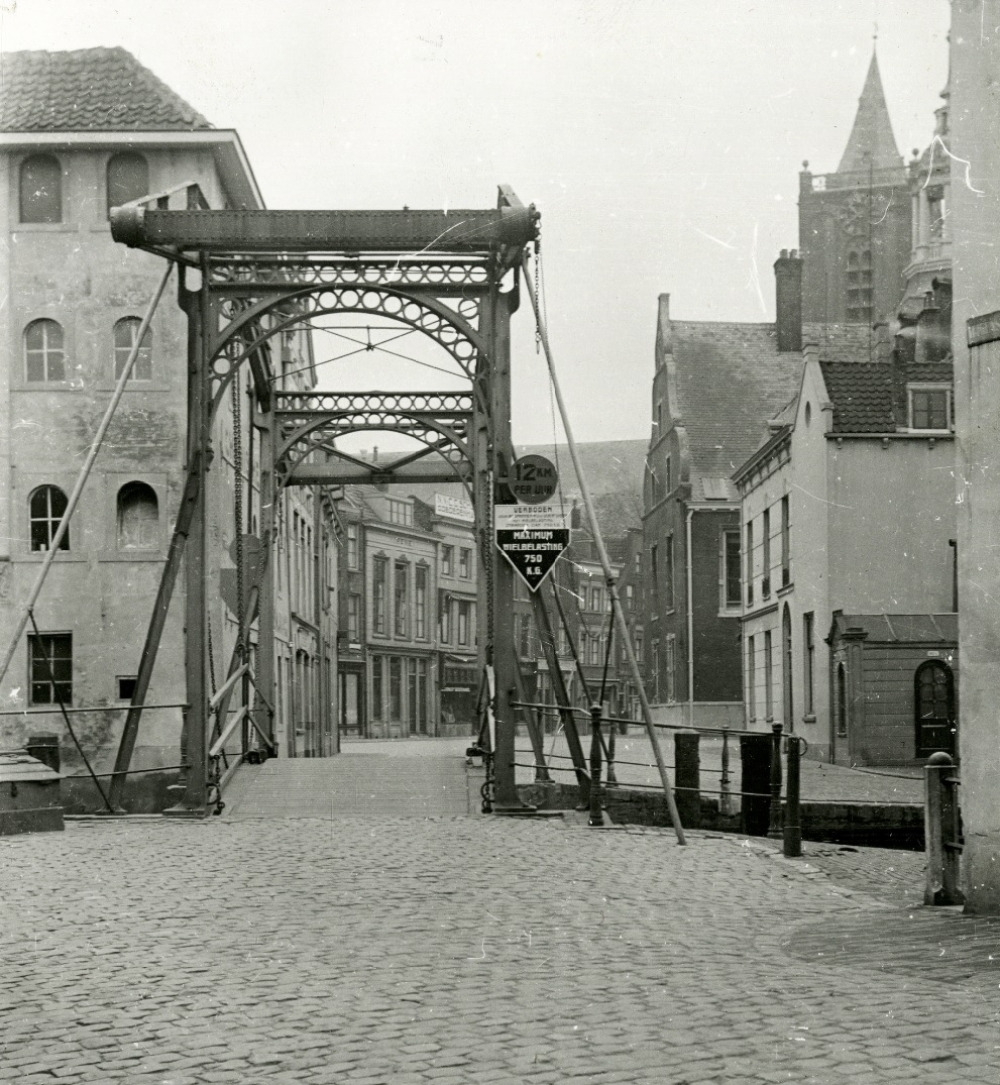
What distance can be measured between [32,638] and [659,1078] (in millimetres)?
23150

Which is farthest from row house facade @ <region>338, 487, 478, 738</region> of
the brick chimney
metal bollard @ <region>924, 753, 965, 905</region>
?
metal bollard @ <region>924, 753, 965, 905</region>

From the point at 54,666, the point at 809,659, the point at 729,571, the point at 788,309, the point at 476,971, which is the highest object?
the point at 788,309

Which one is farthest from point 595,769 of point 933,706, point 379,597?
point 379,597

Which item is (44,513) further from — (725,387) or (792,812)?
(725,387)

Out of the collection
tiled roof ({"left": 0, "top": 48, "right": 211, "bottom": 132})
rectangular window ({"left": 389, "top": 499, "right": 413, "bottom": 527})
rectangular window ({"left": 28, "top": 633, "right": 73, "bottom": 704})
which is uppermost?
tiled roof ({"left": 0, "top": 48, "right": 211, "bottom": 132})

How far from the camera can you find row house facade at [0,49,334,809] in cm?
2702

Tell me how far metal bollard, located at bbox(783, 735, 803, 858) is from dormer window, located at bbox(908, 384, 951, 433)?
1751cm

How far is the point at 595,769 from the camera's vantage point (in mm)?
13898

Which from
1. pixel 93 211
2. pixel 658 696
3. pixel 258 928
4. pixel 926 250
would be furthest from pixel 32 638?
pixel 926 250

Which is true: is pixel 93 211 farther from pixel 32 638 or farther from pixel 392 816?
pixel 392 816

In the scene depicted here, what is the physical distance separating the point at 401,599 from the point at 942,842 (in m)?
57.0

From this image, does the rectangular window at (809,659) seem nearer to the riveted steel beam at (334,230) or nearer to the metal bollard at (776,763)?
the metal bollard at (776,763)

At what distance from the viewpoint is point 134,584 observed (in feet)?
88.9

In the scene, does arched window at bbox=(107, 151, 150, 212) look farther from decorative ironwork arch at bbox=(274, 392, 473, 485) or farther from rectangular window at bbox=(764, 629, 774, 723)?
rectangular window at bbox=(764, 629, 774, 723)
